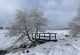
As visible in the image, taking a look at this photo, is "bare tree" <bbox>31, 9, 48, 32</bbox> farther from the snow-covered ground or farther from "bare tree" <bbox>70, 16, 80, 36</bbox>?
"bare tree" <bbox>70, 16, 80, 36</bbox>

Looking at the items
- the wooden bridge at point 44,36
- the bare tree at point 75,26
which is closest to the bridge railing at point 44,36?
the wooden bridge at point 44,36

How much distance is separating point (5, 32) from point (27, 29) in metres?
0.28

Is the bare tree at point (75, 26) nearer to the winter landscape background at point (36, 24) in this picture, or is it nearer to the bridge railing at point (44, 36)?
the winter landscape background at point (36, 24)

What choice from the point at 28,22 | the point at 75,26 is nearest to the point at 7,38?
the point at 28,22

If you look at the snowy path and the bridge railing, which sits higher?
the bridge railing

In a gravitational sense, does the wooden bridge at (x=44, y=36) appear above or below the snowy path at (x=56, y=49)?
above

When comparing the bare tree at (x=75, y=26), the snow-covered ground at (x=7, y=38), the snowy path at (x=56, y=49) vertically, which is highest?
the bare tree at (x=75, y=26)

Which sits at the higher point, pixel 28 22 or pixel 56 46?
pixel 28 22

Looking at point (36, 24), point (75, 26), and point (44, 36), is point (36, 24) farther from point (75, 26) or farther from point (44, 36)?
point (75, 26)

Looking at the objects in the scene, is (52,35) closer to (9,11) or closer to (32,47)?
(32,47)

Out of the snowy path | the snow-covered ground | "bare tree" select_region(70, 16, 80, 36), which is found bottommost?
the snowy path

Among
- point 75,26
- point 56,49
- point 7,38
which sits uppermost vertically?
point 75,26

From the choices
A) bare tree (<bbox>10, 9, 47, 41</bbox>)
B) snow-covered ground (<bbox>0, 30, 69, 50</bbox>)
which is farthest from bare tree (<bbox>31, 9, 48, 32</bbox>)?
snow-covered ground (<bbox>0, 30, 69, 50</bbox>)

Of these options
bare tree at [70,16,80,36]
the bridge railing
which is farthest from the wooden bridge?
bare tree at [70,16,80,36]
